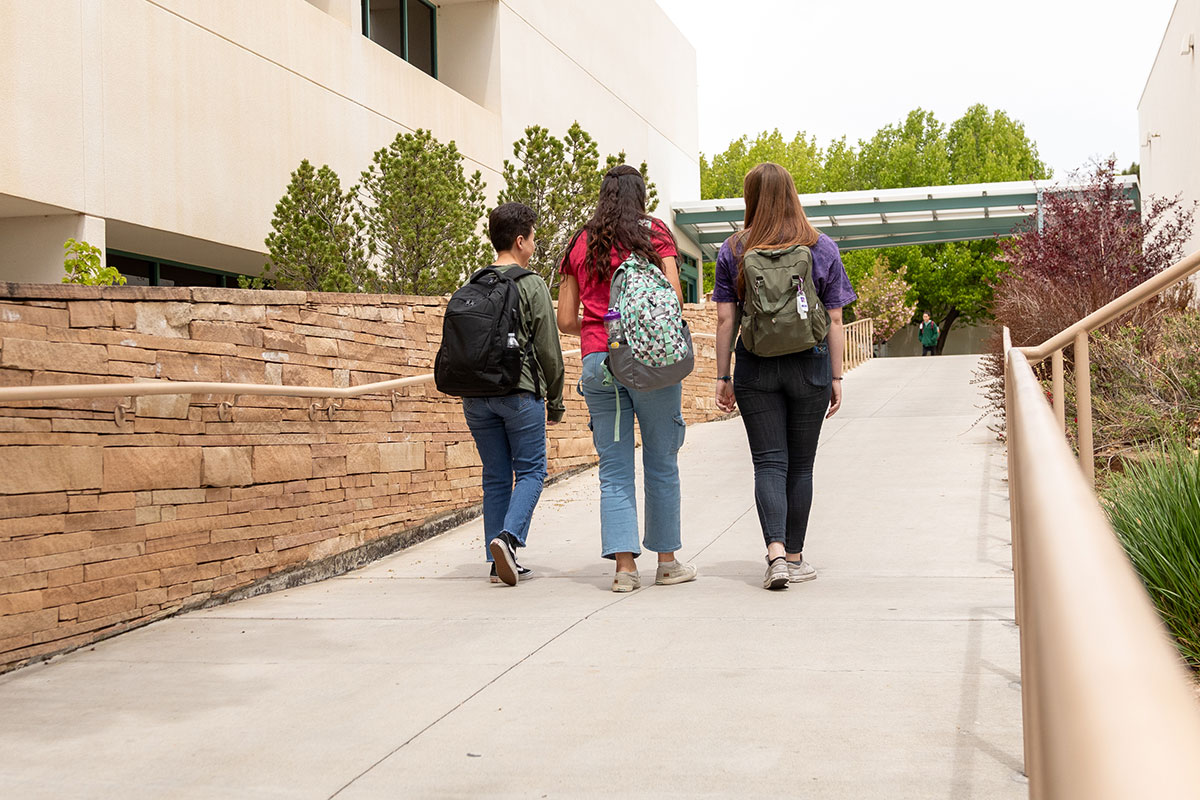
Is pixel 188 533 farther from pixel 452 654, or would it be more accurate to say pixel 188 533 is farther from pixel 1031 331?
pixel 1031 331

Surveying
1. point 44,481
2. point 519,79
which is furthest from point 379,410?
point 519,79

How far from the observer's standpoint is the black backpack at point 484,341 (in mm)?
5996

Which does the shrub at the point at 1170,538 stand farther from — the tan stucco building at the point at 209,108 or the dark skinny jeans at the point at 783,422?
the tan stucco building at the point at 209,108

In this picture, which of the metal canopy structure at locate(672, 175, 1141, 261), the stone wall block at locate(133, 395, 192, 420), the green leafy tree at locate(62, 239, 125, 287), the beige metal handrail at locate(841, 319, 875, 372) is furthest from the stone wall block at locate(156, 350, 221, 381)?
the metal canopy structure at locate(672, 175, 1141, 261)

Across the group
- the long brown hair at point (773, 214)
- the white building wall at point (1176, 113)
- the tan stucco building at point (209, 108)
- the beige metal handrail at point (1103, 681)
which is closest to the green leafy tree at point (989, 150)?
the white building wall at point (1176, 113)

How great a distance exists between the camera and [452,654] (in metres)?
4.57

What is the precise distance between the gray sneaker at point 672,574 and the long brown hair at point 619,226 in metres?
1.44

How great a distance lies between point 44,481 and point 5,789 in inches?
71.3

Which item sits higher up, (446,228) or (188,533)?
(446,228)

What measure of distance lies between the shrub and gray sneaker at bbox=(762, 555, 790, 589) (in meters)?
1.43

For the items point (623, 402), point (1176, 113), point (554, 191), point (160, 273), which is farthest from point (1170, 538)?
point (1176, 113)

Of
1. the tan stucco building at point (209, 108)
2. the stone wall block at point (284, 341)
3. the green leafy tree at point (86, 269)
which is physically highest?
A: the tan stucco building at point (209, 108)

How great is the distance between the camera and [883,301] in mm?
46406

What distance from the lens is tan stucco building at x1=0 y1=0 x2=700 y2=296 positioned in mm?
10438
